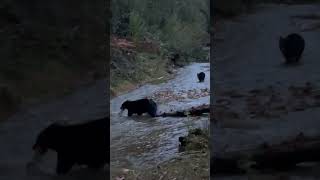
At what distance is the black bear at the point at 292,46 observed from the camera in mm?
2551

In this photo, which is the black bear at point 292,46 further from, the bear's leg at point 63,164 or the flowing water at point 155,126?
the flowing water at point 155,126

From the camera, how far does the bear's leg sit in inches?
102

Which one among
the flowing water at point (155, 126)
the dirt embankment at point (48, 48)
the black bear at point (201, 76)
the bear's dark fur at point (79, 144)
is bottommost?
the flowing water at point (155, 126)

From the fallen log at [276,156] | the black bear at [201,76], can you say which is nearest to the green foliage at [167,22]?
the black bear at [201,76]

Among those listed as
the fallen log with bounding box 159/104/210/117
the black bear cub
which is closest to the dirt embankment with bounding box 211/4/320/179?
the fallen log with bounding box 159/104/210/117

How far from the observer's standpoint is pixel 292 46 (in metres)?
2.56

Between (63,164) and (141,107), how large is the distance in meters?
2.58

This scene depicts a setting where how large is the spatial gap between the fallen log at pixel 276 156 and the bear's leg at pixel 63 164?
28.3 inches

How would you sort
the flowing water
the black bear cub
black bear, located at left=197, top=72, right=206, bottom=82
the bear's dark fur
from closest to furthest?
the bear's dark fur, the flowing water, the black bear cub, black bear, located at left=197, top=72, right=206, bottom=82

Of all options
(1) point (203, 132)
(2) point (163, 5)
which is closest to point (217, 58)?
(1) point (203, 132)

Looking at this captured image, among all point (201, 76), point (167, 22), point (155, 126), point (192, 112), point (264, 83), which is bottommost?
point (155, 126)

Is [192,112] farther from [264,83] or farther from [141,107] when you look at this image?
[264,83]

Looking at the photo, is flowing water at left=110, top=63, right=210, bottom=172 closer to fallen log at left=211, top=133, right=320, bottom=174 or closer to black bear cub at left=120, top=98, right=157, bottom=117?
black bear cub at left=120, top=98, right=157, bottom=117

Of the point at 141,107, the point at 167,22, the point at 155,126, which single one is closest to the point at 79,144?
the point at 155,126
